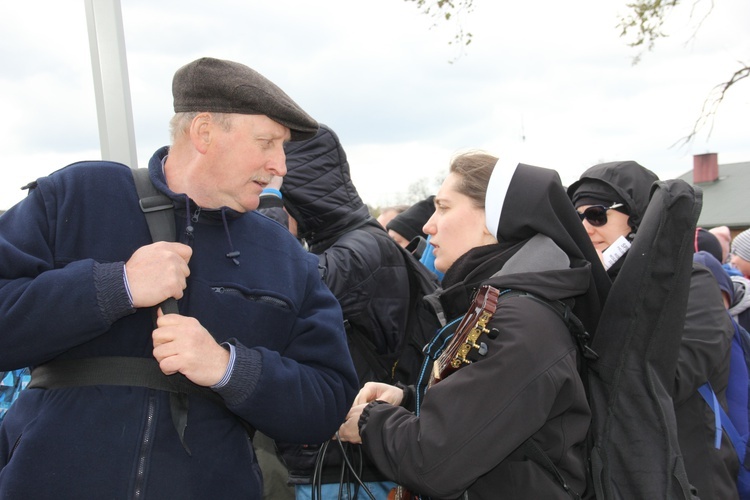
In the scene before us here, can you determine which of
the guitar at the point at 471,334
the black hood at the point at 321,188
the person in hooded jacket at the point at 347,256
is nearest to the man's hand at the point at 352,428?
the guitar at the point at 471,334

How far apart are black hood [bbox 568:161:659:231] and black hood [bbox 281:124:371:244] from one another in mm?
1304

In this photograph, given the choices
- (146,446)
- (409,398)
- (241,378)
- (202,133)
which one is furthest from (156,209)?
(409,398)

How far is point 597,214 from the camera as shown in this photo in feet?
11.5

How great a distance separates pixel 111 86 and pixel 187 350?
5.94 ft

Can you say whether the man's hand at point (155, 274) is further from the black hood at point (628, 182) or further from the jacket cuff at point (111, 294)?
the black hood at point (628, 182)

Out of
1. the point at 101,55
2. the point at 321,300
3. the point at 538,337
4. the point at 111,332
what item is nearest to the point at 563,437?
the point at 538,337

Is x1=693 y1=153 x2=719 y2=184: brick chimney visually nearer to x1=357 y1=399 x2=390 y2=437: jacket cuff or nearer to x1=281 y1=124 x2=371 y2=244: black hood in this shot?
x1=281 y1=124 x2=371 y2=244: black hood

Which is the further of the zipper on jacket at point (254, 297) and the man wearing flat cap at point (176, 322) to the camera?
the zipper on jacket at point (254, 297)

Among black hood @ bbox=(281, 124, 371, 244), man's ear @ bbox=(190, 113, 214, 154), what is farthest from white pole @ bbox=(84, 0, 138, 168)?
man's ear @ bbox=(190, 113, 214, 154)

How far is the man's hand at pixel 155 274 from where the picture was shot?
1705 mm

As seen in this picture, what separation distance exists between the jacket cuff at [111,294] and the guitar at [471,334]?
101cm

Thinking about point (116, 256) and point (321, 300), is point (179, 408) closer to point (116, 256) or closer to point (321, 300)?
point (116, 256)

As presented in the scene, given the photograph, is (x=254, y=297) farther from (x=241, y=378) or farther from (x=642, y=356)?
(x=642, y=356)

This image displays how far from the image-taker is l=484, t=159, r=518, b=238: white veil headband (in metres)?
2.40
